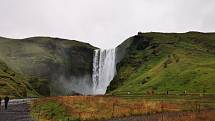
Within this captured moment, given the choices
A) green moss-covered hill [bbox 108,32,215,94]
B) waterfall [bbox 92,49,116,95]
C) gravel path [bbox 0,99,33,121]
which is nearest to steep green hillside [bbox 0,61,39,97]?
green moss-covered hill [bbox 108,32,215,94]

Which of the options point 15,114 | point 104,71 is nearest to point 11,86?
point 104,71

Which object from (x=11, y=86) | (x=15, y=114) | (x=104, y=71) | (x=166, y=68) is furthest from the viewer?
(x=104, y=71)

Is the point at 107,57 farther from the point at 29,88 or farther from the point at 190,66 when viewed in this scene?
the point at 190,66

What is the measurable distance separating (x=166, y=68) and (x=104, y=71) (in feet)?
187

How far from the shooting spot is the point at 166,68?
139 m

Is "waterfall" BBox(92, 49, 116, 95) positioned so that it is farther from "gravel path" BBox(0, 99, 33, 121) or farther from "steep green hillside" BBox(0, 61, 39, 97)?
"gravel path" BBox(0, 99, 33, 121)

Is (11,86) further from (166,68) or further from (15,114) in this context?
(15,114)

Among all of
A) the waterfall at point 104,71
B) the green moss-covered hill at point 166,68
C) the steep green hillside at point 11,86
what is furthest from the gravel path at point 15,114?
the waterfall at point 104,71

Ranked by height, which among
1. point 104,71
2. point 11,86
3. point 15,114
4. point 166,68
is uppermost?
point 104,71

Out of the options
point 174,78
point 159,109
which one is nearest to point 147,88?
point 174,78

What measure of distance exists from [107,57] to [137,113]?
501ft

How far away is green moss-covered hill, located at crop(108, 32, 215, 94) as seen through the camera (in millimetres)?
112750

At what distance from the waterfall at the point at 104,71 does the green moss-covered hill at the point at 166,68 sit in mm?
4316

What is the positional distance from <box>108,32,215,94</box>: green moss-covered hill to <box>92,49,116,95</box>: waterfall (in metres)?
4.32
